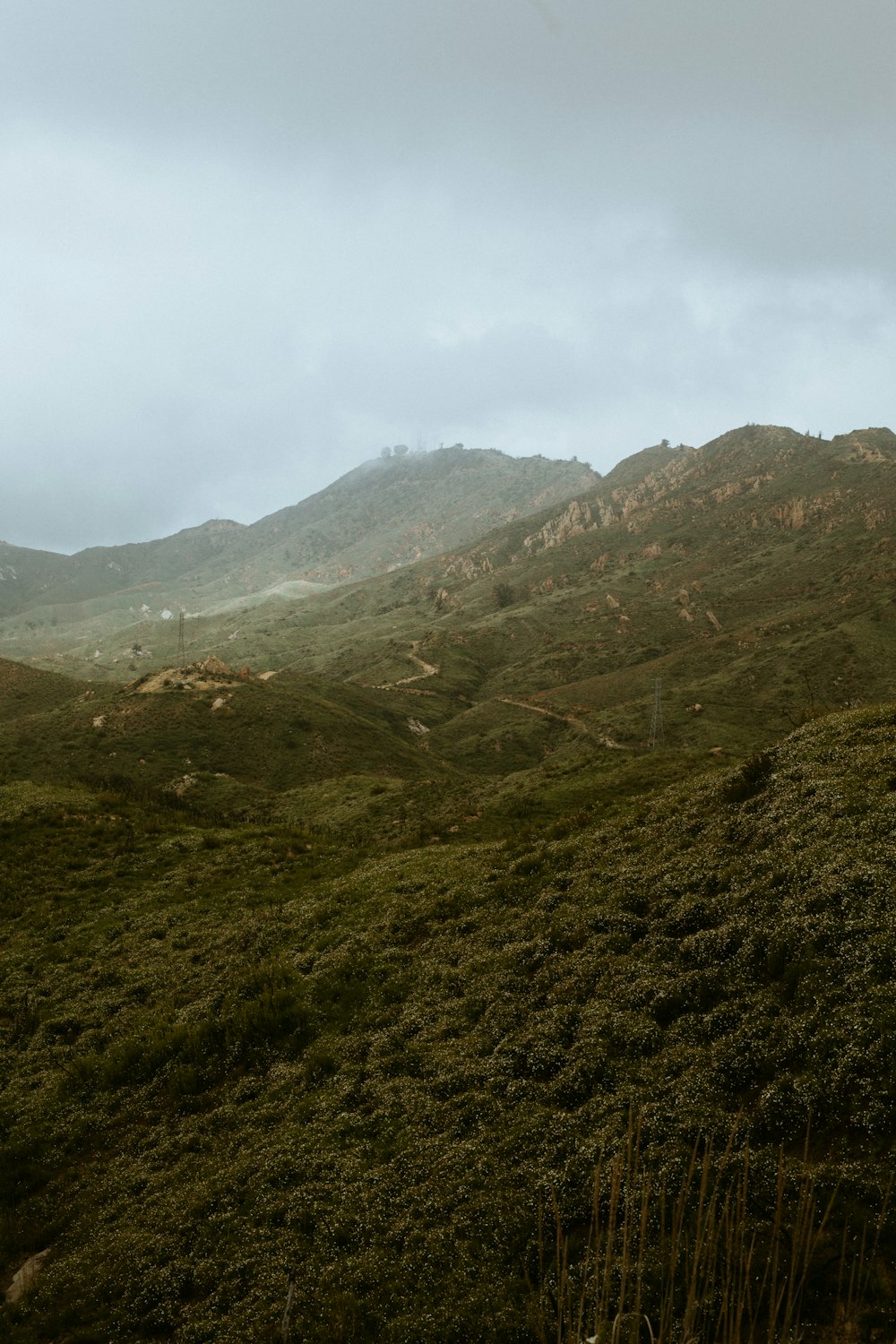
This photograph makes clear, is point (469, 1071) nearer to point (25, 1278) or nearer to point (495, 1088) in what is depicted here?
point (495, 1088)

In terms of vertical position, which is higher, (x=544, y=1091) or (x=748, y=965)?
(x=748, y=965)

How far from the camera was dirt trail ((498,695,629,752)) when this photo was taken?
8681 cm

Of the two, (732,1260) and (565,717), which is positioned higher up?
(732,1260)

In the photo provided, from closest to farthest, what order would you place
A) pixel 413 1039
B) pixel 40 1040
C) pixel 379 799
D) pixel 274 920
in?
pixel 413 1039, pixel 40 1040, pixel 274 920, pixel 379 799

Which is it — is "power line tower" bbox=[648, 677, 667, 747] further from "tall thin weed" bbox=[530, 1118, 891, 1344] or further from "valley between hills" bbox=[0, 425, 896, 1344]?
"tall thin weed" bbox=[530, 1118, 891, 1344]

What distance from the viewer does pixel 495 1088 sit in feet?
39.0

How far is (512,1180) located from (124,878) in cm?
2164

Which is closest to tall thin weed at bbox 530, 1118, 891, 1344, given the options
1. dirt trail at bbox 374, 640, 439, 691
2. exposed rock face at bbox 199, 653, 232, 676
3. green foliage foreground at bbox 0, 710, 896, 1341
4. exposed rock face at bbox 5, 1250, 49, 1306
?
green foliage foreground at bbox 0, 710, 896, 1341

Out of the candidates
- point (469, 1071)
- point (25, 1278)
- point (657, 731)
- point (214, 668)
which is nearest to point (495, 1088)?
point (469, 1071)

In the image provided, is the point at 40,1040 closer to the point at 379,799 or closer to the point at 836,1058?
the point at 836,1058

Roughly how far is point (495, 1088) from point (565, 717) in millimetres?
97694

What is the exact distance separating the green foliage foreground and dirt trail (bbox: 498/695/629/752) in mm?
67712

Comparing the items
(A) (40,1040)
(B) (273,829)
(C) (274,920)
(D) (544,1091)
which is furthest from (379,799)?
(D) (544,1091)

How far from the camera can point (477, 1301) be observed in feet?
28.0
